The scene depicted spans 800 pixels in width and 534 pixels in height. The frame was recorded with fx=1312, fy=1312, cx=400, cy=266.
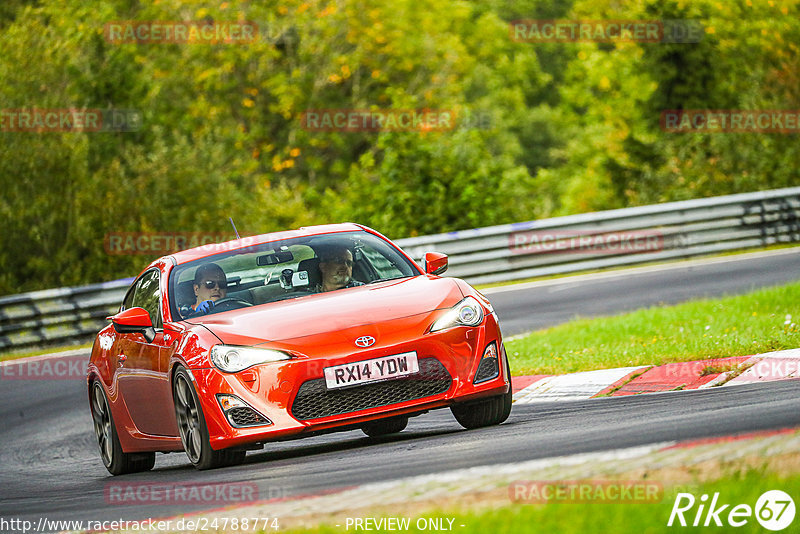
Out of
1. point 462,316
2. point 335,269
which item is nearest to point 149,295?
point 335,269

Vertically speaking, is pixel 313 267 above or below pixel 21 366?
above

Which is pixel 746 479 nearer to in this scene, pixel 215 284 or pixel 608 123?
pixel 215 284

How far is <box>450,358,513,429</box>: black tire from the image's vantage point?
27.2 ft

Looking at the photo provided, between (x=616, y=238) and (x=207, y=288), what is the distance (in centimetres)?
1315

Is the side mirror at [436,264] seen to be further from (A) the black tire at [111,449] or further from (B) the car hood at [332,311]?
(A) the black tire at [111,449]

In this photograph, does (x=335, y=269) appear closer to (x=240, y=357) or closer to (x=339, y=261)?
(x=339, y=261)

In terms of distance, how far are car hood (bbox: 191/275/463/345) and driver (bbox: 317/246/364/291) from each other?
0.24 metres

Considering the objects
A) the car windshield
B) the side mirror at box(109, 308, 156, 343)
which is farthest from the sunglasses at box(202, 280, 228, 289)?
the side mirror at box(109, 308, 156, 343)

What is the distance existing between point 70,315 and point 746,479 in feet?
50.2

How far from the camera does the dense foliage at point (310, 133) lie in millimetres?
23484

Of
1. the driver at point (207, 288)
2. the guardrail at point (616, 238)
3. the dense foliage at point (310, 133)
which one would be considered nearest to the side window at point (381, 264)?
the driver at point (207, 288)

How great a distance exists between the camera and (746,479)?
185 inches

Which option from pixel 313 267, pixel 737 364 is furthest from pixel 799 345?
pixel 313 267

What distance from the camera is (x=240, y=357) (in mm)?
7617
